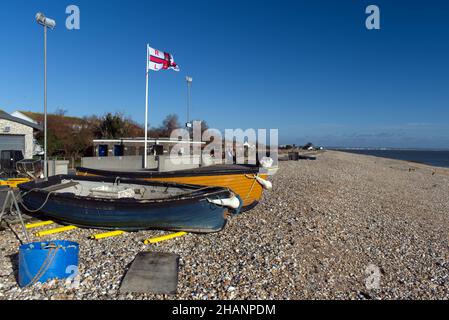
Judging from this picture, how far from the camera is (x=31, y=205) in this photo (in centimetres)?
989

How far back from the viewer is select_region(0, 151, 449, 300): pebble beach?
5.71 metres

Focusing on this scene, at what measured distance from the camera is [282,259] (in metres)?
7.15

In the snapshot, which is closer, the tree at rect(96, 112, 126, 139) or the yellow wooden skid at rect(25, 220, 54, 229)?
the yellow wooden skid at rect(25, 220, 54, 229)

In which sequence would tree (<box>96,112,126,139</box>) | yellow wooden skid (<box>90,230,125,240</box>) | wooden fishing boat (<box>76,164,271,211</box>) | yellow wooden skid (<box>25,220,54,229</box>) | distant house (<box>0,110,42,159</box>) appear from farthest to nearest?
tree (<box>96,112,126,139</box>) → distant house (<box>0,110,42,159</box>) → wooden fishing boat (<box>76,164,271,211</box>) → yellow wooden skid (<box>25,220,54,229</box>) → yellow wooden skid (<box>90,230,125,240</box>)

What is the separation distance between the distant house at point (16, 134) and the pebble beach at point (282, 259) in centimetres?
1453

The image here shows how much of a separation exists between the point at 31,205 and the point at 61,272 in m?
5.07

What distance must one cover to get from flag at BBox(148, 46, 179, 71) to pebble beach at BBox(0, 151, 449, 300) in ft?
31.4

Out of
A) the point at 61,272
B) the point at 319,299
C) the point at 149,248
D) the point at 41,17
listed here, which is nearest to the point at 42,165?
the point at 41,17

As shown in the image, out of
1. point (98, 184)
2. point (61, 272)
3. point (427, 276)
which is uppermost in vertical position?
point (98, 184)

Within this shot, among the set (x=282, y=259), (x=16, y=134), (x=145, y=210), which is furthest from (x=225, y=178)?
(x=16, y=134)

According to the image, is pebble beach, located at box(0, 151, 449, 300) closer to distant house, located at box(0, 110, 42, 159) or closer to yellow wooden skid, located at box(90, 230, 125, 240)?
yellow wooden skid, located at box(90, 230, 125, 240)

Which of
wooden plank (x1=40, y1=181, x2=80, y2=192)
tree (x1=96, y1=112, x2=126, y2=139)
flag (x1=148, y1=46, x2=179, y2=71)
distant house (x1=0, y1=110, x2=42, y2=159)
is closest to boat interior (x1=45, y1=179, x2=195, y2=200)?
wooden plank (x1=40, y1=181, x2=80, y2=192)

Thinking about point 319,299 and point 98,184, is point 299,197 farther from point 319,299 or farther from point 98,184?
point 319,299

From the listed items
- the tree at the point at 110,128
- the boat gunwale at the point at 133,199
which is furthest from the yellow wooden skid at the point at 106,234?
the tree at the point at 110,128
